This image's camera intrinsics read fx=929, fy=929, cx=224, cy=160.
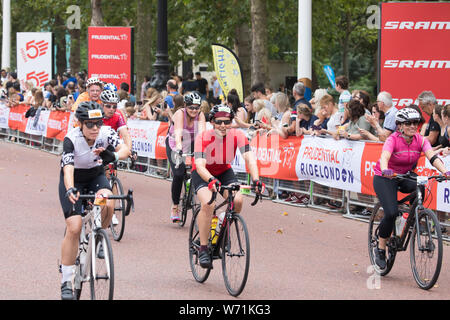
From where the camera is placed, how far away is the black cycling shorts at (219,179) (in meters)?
8.99

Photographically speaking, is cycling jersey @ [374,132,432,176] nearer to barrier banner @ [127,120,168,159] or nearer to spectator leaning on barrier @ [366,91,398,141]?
spectator leaning on barrier @ [366,91,398,141]

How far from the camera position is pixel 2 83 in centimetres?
3747

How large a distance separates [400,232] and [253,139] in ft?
23.0

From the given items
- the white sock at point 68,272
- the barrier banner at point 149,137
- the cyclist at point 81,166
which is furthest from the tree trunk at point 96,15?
the white sock at point 68,272

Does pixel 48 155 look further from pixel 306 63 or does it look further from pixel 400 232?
pixel 400 232

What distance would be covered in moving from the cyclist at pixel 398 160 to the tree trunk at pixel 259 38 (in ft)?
55.5

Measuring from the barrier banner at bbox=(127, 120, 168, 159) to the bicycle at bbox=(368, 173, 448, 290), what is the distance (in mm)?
10255

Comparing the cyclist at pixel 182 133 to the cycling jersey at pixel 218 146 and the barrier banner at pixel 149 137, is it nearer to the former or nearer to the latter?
the cycling jersey at pixel 218 146

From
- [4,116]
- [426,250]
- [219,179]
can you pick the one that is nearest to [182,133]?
[219,179]

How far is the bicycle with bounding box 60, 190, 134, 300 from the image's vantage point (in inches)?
281

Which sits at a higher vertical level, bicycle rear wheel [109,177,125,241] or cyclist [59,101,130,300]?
cyclist [59,101,130,300]

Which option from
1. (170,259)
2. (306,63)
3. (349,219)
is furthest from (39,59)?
(170,259)

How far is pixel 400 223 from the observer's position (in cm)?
940

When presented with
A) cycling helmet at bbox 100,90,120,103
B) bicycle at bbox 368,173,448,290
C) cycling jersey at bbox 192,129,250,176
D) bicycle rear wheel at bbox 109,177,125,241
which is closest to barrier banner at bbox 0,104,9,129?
bicycle rear wheel at bbox 109,177,125,241
